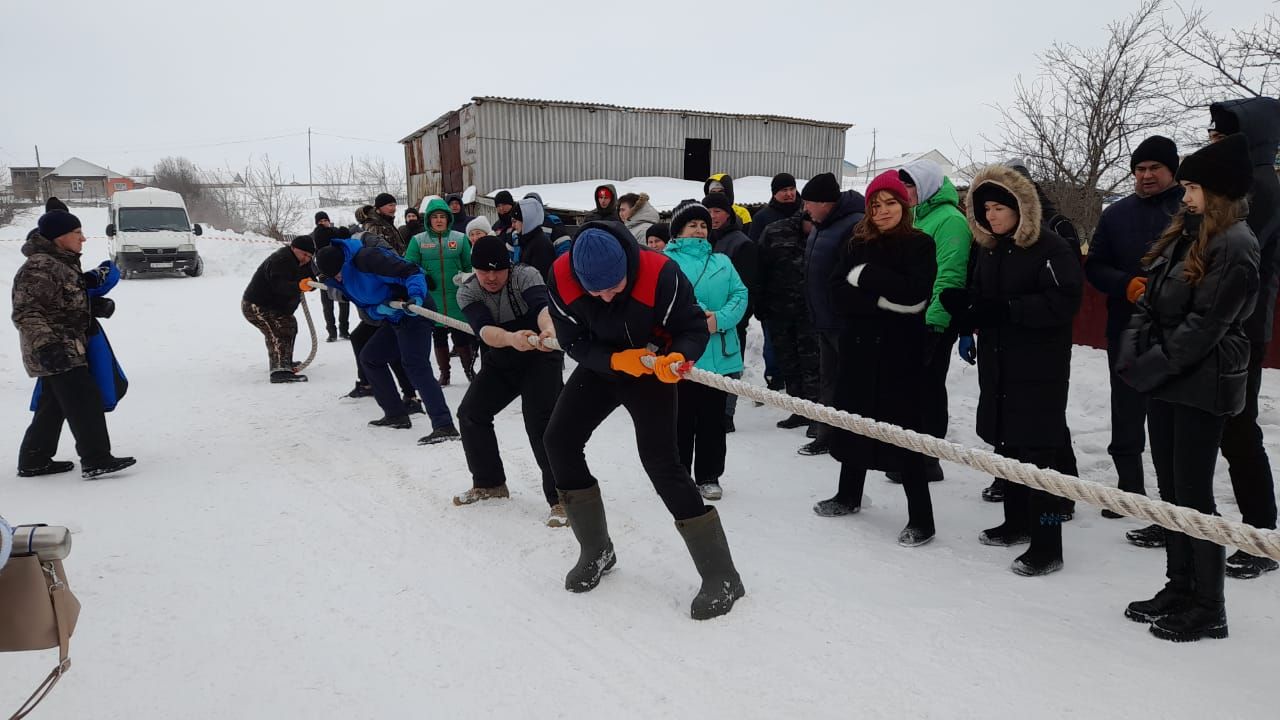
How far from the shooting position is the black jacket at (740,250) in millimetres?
5902

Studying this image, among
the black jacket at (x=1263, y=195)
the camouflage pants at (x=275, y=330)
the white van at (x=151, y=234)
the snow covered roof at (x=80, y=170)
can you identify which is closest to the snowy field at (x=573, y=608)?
the black jacket at (x=1263, y=195)

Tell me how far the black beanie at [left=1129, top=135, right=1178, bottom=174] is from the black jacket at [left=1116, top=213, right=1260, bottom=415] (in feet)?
3.55

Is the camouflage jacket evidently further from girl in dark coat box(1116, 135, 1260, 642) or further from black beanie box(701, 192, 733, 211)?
girl in dark coat box(1116, 135, 1260, 642)

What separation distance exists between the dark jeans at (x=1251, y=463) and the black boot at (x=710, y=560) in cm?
216

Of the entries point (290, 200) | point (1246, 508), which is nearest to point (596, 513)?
point (1246, 508)

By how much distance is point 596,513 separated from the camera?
3.55 metres

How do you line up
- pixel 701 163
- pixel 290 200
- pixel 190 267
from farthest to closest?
1. pixel 290 200
2. pixel 701 163
3. pixel 190 267

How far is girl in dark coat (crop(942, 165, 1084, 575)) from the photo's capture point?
3383 millimetres

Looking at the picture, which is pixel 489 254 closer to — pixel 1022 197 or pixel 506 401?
pixel 506 401

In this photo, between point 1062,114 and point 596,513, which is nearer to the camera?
point 596,513

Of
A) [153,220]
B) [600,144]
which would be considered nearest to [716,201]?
[600,144]

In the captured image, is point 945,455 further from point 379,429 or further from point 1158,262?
point 379,429

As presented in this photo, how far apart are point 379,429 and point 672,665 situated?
14.2ft

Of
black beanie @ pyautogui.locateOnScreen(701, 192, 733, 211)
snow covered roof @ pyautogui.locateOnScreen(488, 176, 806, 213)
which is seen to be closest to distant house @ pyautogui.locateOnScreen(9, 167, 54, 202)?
snow covered roof @ pyautogui.locateOnScreen(488, 176, 806, 213)
